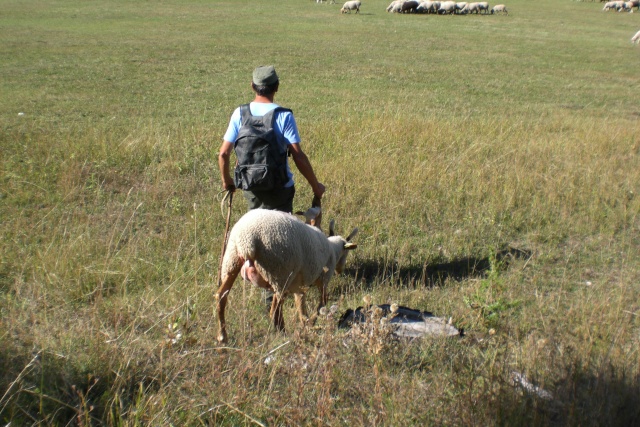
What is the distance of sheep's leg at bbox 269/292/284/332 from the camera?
4.76 m

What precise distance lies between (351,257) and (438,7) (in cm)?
4486

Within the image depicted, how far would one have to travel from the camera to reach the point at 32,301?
16.1 feet

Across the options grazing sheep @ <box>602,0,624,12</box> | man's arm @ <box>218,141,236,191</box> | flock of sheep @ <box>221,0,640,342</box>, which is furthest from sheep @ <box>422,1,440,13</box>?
flock of sheep @ <box>221,0,640,342</box>

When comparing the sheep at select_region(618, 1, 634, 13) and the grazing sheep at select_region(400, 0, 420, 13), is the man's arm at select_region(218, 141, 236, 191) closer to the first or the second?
the grazing sheep at select_region(400, 0, 420, 13)

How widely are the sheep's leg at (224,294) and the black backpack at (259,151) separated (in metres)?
0.80

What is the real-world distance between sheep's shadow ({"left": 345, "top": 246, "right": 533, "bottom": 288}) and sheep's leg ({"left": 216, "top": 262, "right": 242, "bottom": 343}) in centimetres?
180

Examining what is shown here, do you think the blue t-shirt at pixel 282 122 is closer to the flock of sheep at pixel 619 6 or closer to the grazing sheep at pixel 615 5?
the flock of sheep at pixel 619 6

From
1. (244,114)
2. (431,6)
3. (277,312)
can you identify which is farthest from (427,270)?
(431,6)

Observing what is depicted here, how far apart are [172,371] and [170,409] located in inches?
13.0

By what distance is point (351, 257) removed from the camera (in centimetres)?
688

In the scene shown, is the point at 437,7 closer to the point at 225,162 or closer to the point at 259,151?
the point at 225,162

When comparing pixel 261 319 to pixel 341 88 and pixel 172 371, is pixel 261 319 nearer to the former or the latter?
pixel 172 371

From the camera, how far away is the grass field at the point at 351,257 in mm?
3528

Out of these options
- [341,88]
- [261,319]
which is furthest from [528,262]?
[341,88]
